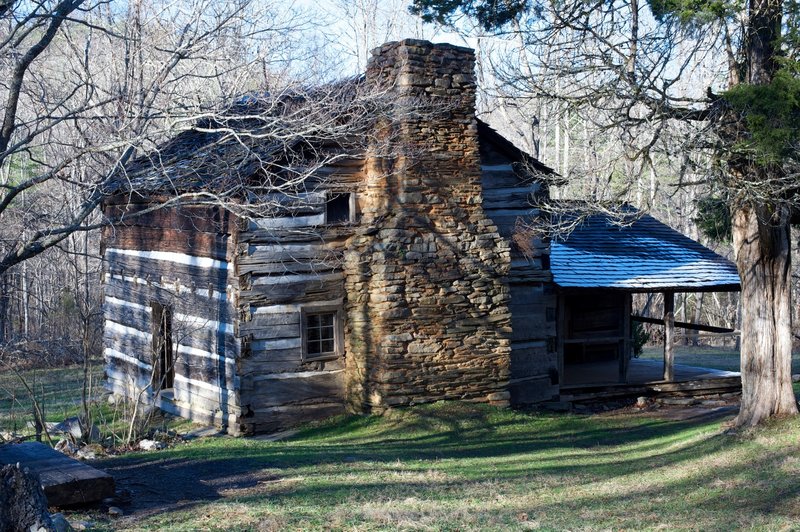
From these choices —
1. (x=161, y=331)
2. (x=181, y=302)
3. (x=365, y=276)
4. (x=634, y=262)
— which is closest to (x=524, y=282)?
(x=634, y=262)

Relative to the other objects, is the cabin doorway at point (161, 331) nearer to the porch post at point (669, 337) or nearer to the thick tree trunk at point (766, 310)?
the porch post at point (669, 337)

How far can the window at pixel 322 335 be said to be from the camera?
48.0ft

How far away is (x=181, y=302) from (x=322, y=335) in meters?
2.74

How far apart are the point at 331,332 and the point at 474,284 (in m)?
2.59

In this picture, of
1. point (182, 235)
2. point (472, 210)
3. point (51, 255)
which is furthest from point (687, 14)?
point (51, 255)

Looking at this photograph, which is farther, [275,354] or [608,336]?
[608,336]

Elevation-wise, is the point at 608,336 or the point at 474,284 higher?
the point at 474,284

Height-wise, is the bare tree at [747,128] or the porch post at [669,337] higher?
the bare tree at [747,128]

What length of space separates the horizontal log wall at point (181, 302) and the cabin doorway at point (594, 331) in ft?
22.4

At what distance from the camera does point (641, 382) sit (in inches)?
704

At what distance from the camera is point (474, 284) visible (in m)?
14.4

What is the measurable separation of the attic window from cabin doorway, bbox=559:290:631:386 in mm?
5100

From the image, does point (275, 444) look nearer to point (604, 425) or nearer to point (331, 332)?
point (331, 332)

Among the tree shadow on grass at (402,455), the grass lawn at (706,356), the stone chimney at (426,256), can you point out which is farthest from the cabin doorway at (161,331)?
the grass lawn at (706,356)
